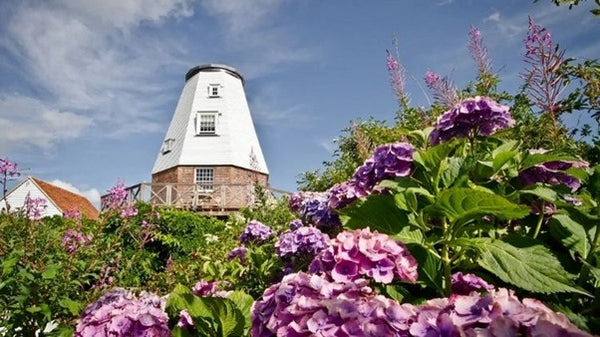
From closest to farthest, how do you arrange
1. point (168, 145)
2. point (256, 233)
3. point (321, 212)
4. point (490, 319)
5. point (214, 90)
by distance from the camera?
point (490, 319) < point (321, 212) < point (256, 233) < point (168, 145) < point (214, 90)

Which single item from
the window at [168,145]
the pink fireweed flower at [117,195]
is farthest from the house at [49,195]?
the pink fireweed flower at [117,195]

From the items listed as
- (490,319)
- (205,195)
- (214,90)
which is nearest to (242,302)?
(490,319)

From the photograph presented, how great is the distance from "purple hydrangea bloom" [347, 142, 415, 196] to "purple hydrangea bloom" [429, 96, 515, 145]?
19cm

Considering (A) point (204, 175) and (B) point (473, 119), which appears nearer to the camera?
(B) point (473, 119)

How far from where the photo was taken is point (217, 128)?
80.9 feet

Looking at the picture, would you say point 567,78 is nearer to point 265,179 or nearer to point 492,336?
point 492,336

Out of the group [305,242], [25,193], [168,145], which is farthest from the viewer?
[25,193]

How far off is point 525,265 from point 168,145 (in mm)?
25281

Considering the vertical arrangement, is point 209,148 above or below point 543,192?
above

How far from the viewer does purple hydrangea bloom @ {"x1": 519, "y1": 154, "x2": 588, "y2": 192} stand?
1659 mm

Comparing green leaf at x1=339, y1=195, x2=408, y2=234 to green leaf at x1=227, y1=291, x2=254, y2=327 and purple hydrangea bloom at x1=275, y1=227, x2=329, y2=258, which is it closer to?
green leaf at x1=227, y1=291, x2=254, y2=327

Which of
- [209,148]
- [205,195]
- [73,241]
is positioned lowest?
[73,241]

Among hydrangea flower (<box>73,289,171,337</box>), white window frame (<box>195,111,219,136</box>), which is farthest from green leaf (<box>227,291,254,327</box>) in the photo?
white window frame (<box>195,111,219,136</box>)

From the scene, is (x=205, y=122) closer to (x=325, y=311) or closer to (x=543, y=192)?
(x=543, y=192)
